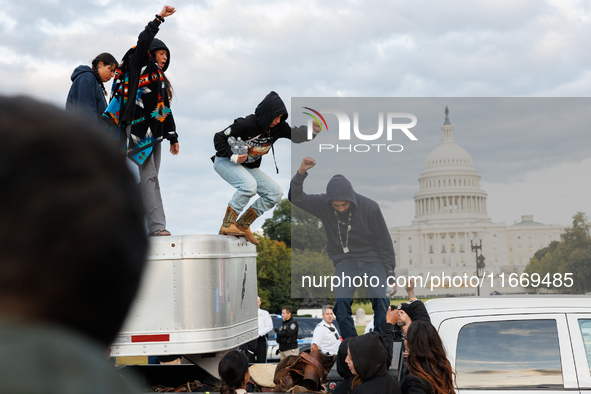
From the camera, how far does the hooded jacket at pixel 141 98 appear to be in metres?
5.57

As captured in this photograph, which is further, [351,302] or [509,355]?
[351,302]

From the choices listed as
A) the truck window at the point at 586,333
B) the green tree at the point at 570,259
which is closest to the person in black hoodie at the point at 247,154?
the truck window at the point at 586,333

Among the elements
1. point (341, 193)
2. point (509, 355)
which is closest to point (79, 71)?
point (509, 355)

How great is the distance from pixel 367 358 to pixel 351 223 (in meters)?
8.13

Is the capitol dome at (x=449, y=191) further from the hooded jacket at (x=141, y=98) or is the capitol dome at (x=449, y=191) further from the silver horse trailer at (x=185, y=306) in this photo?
the silver horse trailer at (x=185, y=306)

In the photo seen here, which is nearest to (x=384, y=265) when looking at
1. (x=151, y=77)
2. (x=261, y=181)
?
(x=261, y=181)

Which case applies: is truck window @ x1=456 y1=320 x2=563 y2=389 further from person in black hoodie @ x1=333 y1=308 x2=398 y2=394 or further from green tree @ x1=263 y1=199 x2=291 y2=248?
green tree @ x1=263 y1=199 x2=291 y2=248

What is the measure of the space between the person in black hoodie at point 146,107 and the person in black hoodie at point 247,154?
0.76 meters

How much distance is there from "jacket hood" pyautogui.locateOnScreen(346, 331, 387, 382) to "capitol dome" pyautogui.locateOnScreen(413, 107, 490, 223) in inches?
2307

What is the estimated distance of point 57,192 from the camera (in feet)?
1.72

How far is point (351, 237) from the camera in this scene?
10633 millimetres

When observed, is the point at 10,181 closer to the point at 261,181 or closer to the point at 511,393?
the point at 511,393

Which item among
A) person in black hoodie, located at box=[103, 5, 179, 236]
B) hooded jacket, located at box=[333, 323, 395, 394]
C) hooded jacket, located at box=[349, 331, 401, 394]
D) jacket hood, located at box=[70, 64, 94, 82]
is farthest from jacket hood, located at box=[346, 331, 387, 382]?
jacket hood, located at box=[70, 64, 94, 82]

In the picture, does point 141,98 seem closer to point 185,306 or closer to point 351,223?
point 185,306
